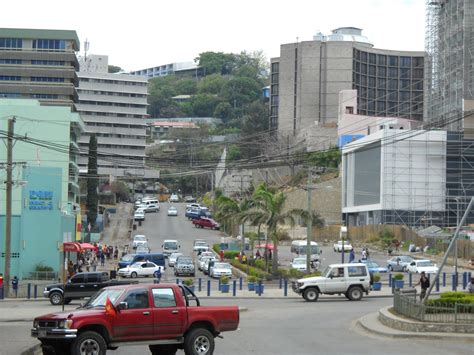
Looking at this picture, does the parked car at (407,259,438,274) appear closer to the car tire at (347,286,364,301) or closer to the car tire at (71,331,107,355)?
the car tire at (347,286,364,301)

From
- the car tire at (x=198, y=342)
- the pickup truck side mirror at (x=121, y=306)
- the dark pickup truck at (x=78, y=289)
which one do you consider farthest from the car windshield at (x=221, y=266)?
the pickup truck side mirror at (x=121, y=306)

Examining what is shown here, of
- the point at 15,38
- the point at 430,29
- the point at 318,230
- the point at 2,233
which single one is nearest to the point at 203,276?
the point at 2,233

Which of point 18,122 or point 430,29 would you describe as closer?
point 18,122

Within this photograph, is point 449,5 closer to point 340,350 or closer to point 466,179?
point 466,179

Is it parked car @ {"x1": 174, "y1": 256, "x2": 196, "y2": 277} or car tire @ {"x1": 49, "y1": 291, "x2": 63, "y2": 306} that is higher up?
parked car @ {"x1": 174, "y1": 256, "x2": 196, "y2": 277}

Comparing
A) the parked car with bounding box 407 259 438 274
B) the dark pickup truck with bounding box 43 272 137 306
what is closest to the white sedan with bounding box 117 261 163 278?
the parked car with bounding box 407 259 438 274

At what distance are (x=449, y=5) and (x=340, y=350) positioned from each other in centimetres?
9129

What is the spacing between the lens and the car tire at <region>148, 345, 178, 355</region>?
21558mm

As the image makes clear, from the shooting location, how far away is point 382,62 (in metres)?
183

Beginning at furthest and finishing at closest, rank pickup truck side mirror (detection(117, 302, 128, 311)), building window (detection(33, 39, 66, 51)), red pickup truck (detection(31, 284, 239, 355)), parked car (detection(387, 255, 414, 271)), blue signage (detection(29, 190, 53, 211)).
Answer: building window (detection(33, 39, 66, 51)) → parked car (detection(387, 255, 414, 271)) → blue signage (detection(29, 190, 53, 211)) → pickup truck side mirror (detection(117, 302, 128, 311)) → red pickup truck (detection(31, 284, 239, 355))

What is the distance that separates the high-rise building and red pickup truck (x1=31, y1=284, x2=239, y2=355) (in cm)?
8215

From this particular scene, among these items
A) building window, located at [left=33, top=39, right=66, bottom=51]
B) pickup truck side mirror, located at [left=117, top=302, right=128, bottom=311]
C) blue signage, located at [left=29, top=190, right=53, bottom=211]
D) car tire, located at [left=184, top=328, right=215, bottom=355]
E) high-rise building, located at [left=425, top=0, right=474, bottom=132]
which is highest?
building window, located at [left=33, top=39, right=66, bottom=51]

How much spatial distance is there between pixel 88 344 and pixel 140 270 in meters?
45.4

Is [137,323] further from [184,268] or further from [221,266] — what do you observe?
[184,268]
